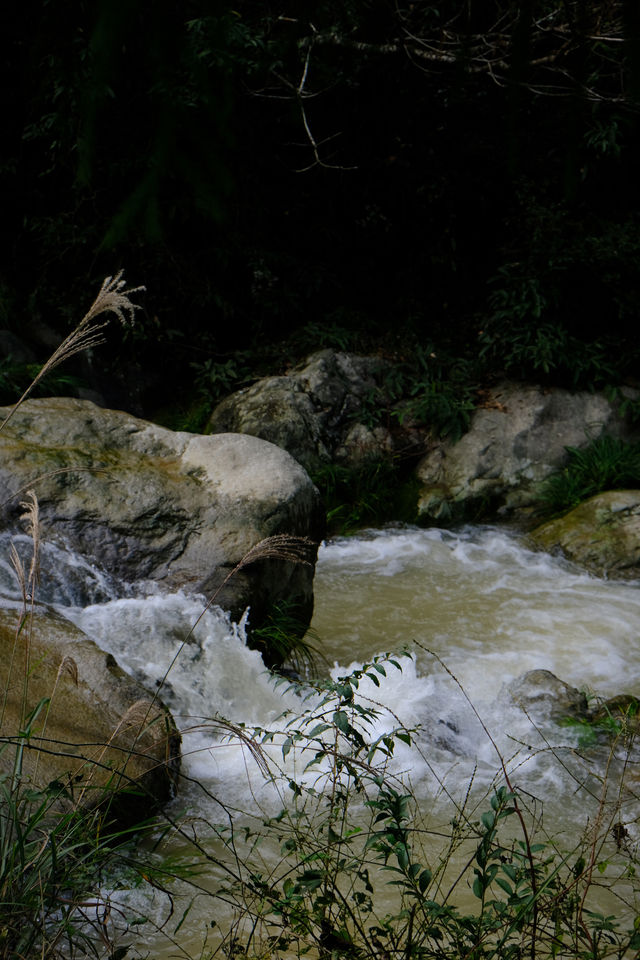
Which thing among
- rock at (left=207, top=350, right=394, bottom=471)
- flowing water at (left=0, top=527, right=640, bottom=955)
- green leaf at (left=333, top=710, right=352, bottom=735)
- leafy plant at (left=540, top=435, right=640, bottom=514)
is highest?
green leaf at (left=333, top=710, right=352, bottom=735)

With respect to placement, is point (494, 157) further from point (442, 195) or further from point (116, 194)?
point (116, 194)

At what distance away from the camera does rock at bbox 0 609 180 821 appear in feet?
8.34

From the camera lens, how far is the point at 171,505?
4098 millimetres

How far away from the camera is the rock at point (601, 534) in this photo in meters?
5.86

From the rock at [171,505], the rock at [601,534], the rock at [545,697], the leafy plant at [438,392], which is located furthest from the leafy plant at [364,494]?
the rock at [545,697]

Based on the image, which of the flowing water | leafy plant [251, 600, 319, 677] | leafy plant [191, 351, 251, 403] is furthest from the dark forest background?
leafy plant [251, 600, 319, 677]

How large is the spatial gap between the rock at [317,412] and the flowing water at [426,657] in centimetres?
135

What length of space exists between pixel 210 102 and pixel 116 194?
6.91 meters

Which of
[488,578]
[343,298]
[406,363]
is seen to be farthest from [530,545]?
[343,298]

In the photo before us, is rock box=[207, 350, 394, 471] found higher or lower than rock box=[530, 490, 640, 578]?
higher

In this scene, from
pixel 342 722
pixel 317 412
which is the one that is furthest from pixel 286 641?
pixel 317 412

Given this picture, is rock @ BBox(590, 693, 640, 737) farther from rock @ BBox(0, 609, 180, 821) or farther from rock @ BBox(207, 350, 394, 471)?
rock @ BBox(207, 350, 394, 471)

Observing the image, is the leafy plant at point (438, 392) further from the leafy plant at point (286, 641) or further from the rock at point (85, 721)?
the rock at point (85, 721)

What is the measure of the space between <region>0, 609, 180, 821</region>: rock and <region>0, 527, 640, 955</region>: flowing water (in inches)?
8.3
